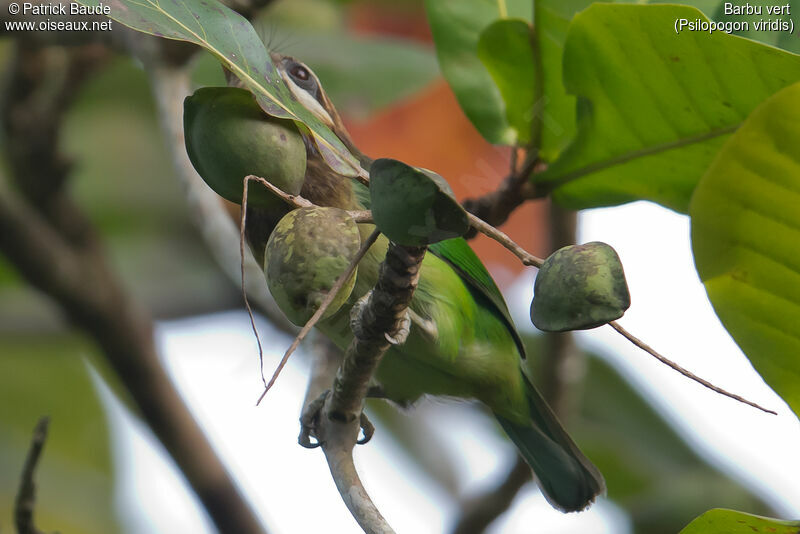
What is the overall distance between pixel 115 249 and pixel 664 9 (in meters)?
3.33

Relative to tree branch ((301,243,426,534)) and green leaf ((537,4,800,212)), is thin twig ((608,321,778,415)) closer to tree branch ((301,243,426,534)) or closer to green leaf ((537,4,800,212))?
tree branch ((301,243,426,534))

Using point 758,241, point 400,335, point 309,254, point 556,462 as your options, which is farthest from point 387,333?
point 556,462

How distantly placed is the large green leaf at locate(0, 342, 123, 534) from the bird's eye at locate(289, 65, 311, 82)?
2.34 m

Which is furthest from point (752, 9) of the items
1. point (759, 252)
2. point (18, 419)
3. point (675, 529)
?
point (18, 419)

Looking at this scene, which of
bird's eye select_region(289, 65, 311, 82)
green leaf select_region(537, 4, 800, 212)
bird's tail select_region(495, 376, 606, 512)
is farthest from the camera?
bird's tail select_region(495, 376, 606, 512)

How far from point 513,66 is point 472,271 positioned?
1.79ft

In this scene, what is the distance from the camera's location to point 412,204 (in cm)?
101

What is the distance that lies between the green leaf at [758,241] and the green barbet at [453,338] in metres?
0.70

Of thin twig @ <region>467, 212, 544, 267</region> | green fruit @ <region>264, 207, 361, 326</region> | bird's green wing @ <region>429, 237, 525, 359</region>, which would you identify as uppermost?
thin twig @ <region>467, 212, 544, 267</region>

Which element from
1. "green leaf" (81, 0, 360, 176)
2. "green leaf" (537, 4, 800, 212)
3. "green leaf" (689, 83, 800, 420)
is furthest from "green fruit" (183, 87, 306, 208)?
"green leaf" (537, 4, 800, 212)

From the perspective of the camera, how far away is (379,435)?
15.0 ft

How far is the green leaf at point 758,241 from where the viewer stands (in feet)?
4.89

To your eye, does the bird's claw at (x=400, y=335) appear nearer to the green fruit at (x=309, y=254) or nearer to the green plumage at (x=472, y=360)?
the green fruit at (x=309, y=254)

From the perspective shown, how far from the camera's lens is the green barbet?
2180 millimetres
